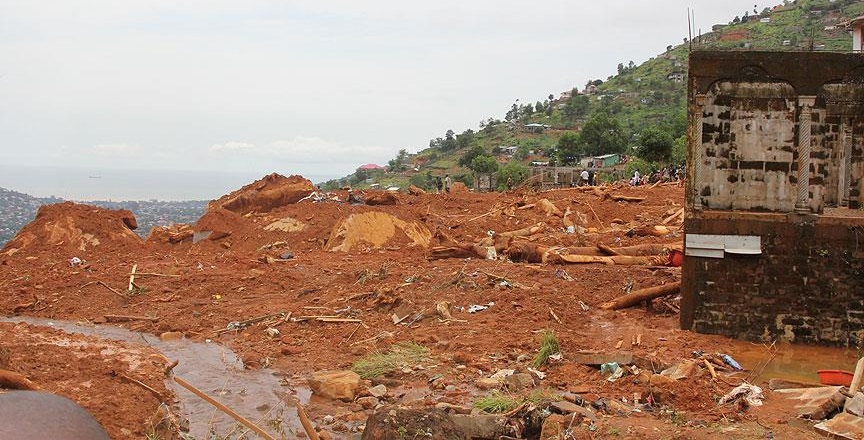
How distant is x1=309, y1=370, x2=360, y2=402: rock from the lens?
32.9ft

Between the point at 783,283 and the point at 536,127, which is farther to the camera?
the point at 536,127

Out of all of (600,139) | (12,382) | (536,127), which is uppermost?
(536,127)

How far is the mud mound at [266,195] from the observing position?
24.0 meters

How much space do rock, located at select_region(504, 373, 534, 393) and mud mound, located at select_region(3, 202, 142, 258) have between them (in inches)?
597

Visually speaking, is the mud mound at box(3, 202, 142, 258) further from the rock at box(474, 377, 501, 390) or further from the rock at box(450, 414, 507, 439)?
the rock at box(450, 414, 507, 439)

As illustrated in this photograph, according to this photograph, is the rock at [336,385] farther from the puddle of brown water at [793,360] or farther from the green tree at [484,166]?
the green tree at [484,166]

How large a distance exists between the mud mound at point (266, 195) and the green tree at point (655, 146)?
890 inches

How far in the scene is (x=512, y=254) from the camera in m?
16.8

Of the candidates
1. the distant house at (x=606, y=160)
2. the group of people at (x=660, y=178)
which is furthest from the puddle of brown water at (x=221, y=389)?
the distant house at (x=606, y=160)

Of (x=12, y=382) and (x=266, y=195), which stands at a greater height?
(x=266, y=195)

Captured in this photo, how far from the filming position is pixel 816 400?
8562 mm

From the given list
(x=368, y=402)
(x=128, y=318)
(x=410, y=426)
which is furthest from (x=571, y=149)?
(x=410, y=426)

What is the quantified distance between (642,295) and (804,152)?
3.54 meters

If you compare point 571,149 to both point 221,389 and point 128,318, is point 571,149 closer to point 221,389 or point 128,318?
point 128,318
